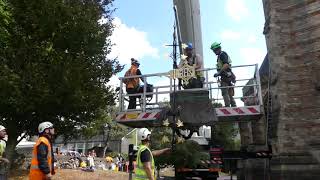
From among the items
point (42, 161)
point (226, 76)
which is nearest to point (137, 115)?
point (226, 76)

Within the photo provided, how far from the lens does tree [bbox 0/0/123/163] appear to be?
13711mm

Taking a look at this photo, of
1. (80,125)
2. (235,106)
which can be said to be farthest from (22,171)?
(235,106)

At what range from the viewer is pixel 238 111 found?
409 inches

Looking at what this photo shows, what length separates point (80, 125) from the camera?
16.3 metres

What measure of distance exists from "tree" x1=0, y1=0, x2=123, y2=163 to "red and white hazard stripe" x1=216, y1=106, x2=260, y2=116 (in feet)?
18.5

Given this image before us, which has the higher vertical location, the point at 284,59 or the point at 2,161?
the point at 284,59

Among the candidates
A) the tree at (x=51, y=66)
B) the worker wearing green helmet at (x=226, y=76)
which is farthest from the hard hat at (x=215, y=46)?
the tree at (x=51, y=66)

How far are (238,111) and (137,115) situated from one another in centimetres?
→ 263

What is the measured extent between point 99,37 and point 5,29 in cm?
345

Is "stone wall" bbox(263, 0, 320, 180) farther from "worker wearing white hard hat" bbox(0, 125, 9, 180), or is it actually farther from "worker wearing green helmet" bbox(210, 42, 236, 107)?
"worker wearing white hard hat" bbox(0, 125, 9, 180)

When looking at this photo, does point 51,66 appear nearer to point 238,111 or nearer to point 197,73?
point 197,73

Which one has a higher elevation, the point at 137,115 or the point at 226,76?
the point at 226,76

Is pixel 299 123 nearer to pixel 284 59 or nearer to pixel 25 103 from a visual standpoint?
pixel 284 59

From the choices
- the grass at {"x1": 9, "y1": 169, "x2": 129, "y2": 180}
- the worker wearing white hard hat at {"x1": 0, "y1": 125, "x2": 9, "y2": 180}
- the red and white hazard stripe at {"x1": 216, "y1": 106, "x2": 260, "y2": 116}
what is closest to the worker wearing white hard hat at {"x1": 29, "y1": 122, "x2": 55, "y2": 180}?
the worker wearing white hard hat at {"x1": 0, "y1": 125, "x2": 9, "y2": 180}
